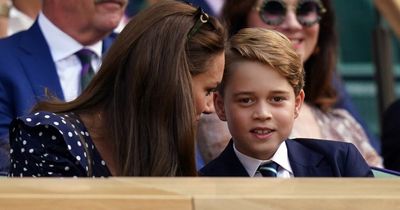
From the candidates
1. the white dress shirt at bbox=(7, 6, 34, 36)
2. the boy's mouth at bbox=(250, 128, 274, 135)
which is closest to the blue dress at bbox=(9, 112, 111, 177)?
the boy's mouth at bbox=(250, 128, 274, 135)

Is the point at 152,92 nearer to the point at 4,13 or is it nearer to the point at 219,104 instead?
the point at 219,104

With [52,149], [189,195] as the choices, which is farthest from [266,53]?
[189,195]

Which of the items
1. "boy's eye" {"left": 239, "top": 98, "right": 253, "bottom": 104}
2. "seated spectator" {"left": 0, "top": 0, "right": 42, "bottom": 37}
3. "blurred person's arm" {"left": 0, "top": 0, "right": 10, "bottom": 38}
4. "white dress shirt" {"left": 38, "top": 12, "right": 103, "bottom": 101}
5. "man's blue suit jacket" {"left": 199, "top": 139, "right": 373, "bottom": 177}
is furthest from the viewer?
"seated spectator" {"left": 0, "top": 0, "right": 42, "bottom": 37}

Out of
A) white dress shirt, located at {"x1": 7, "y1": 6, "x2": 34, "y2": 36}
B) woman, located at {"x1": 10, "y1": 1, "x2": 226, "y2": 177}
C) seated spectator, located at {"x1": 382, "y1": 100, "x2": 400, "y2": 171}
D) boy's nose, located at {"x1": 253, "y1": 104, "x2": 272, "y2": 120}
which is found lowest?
seated spectator, located at {"x1": 382, "y1": 100, "x2": 400, "y2": 171}

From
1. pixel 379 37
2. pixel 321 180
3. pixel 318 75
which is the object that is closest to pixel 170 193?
pixel 321 180

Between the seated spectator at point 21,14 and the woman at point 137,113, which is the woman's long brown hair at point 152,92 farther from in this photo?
the seated spectator at point 21,14

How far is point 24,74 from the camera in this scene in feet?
12.6

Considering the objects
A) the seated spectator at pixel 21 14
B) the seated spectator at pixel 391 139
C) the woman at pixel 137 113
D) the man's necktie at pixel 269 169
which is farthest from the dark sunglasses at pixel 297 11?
the woman at pixel 137 113

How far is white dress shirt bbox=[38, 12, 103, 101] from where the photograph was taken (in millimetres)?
4039

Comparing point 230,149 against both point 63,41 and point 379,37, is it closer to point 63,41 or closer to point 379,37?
point 63,41

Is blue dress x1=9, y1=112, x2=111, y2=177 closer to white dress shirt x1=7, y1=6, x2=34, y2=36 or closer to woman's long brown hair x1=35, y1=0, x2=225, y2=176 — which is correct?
woman's long brown hair x1=35, y1=0, x2=225, y2=176

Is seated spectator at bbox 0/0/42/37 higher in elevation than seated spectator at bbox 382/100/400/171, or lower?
higher

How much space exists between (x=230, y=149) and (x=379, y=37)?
2.36 meters

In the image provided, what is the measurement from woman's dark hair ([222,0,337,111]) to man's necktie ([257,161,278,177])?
1342mm
